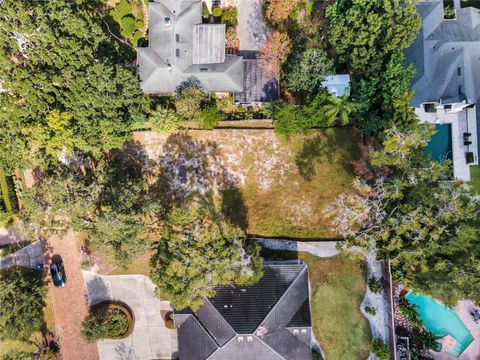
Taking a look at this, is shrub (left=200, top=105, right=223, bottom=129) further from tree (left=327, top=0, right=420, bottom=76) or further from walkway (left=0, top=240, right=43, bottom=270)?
walkway (left=0, top=240, right=43, bottom=270)

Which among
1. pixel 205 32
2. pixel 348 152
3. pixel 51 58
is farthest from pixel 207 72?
pixel 348 152

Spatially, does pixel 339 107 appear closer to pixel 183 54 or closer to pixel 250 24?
pixel 250 24

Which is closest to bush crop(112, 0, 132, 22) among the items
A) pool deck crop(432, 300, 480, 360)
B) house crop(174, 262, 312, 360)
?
house crop(174, 262, 312, 360)

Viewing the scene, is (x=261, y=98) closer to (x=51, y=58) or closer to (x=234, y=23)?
(x=234, y=23)

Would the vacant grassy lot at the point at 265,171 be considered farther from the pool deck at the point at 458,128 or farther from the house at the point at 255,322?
the pool deck at the point at 458,128

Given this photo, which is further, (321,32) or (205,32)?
(321,32)

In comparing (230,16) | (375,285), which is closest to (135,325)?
(375,285)

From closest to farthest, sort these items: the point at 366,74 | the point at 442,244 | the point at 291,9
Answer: the point at 442,244 < the point at 366,74 < the point at 291,9
